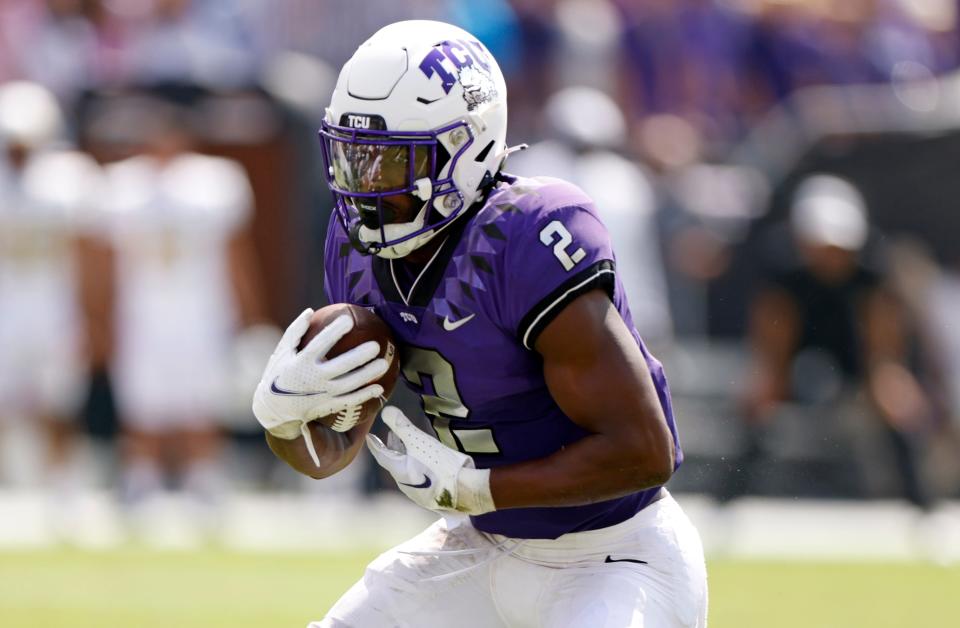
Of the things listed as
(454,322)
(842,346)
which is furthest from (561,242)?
(842,346)

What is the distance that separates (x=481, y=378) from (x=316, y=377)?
1.16 ft

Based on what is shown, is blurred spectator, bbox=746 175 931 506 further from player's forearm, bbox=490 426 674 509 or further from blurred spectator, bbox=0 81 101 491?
player's forearm, bbox=490 426 674 509

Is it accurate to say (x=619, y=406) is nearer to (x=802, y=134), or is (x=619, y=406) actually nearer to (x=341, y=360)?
(x=341, y=360)

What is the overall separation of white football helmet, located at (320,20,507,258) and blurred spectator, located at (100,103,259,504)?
5580 millimetres

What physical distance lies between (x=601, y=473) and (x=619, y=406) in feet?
0.47

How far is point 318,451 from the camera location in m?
3.75

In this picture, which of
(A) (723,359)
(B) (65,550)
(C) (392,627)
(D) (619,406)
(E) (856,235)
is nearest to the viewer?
(D) (619,406)

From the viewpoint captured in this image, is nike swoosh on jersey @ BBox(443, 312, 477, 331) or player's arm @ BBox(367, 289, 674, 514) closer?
player's arm @ BBox(367, 289, 674, 514)

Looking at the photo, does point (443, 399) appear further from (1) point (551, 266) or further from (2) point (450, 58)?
(2) point (450, 58)

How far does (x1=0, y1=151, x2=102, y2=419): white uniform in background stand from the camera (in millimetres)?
9500

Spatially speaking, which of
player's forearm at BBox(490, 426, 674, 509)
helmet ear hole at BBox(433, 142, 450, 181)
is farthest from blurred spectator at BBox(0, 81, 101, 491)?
player's forearm at BBox(490, 426, 674, 509)

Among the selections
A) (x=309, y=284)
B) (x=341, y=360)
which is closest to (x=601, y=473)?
(x=341, y=360)

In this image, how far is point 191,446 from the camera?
9141mm

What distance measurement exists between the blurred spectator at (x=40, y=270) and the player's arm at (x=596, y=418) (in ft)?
20.8
